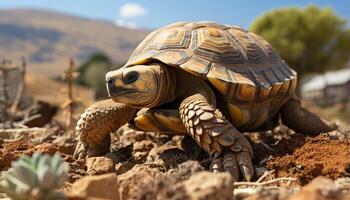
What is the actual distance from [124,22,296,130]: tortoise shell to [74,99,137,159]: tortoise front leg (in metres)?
0.40

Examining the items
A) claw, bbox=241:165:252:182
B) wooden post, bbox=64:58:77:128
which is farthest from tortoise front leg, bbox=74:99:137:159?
wooden post, bbox=64:58:77:128

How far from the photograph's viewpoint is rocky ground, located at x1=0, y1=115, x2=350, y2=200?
1.72 metres

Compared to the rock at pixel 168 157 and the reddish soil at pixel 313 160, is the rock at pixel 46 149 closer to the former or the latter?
the rock at pixel 168 157

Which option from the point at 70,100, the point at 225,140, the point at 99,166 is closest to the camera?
the point at 225,140

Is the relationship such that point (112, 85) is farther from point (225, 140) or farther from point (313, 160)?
point (313, 160)

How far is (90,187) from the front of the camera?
6.17ft

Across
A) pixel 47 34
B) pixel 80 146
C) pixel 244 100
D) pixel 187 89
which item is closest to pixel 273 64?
pixel 244 100

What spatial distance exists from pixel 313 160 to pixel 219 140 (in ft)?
1.87

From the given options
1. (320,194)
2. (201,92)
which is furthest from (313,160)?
(320,194)

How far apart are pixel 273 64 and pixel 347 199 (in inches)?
87.6

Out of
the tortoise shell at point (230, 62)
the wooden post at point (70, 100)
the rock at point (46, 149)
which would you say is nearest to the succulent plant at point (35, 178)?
the rock at point (46, 149)

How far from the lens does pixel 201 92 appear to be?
3221 millimetres

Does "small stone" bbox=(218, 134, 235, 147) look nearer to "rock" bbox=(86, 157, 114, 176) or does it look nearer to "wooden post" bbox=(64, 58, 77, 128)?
"rock" bbox=(86, 157, 114, 176)

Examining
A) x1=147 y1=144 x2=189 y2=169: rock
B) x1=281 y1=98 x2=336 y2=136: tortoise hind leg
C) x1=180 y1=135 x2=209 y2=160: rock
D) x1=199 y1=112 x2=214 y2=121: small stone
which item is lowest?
x1=180 y1=135 x2=209 y2=160: rock
